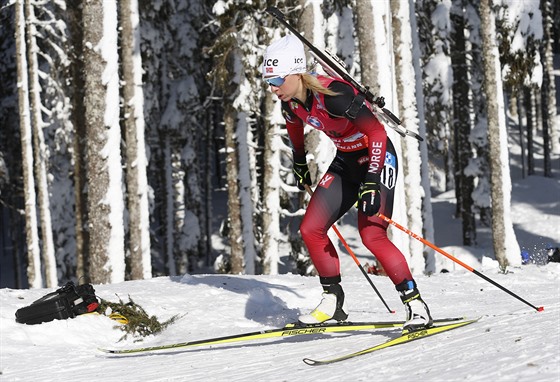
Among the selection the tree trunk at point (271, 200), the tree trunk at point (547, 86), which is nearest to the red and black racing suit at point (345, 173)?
the tree trunk at point (271, 200)

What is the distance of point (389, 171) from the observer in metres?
6.11

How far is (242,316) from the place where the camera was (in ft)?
28.7

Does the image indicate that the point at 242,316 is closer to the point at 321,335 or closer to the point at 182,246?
the point at 321,335

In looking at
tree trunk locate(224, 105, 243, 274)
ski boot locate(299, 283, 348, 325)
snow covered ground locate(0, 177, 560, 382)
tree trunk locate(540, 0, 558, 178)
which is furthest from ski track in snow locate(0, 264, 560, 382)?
tree trunk locate(540, 0, 558, 178)

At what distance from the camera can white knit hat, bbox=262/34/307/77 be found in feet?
19.5

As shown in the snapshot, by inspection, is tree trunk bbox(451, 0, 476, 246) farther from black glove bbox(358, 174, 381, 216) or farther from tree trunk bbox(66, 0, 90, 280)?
black glove bbox(358, 174, 381, 216)

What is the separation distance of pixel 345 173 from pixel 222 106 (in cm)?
1577

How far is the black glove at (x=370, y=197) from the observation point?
5.70m

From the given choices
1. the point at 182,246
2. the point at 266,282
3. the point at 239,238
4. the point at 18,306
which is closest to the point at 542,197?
the point at 182,246

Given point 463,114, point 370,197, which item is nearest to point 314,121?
point 370,197

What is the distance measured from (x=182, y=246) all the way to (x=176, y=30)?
941 cm

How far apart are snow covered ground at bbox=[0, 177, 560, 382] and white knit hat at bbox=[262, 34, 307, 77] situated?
83.6 inches

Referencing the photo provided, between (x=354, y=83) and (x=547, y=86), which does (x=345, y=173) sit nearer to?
(x=354, y=83)

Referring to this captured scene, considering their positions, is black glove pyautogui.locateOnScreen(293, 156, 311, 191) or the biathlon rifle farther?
black glove pyautogui.locateOnScreen(293, 156, 311, 191)
